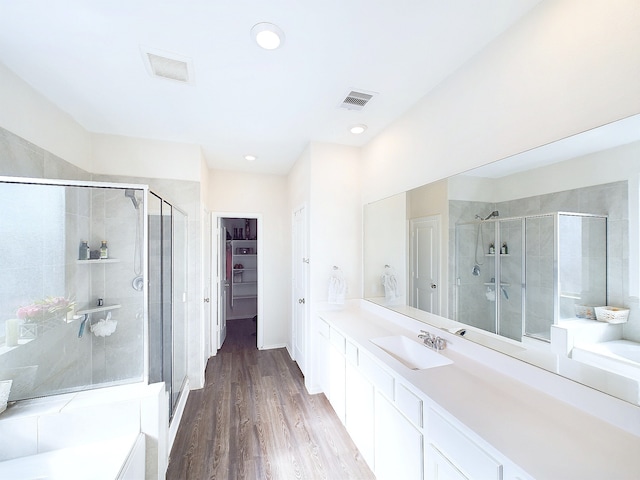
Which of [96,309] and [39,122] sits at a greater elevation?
[39,122]

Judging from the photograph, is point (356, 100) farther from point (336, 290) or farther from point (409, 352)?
point (409, 352)

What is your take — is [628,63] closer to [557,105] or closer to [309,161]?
[557,105]

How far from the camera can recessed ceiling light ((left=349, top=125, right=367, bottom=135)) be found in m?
2.52

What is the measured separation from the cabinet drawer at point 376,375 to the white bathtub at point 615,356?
2.88 ft

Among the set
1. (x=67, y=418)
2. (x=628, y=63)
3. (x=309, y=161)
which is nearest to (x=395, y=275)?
(x=309, y=161)

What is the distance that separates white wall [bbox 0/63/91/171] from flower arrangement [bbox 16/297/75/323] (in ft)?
3.65

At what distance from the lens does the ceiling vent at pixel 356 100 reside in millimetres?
1995

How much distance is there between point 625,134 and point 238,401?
10.7 ft

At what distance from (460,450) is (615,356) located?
0.70 m

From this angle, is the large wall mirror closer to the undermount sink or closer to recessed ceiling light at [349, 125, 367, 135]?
the undermount sink

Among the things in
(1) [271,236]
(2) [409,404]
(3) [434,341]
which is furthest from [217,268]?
(2) [409,404]

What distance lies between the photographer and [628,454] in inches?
34.2

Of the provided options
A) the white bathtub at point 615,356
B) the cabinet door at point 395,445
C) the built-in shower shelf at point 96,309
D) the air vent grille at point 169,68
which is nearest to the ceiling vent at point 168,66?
the air vent grille at point 169,68

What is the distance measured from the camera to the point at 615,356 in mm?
1042
